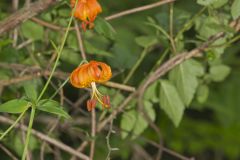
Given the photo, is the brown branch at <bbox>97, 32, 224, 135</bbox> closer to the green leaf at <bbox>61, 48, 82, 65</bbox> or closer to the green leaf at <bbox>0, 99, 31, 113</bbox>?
the green leaf at <bbox>61, 48, 82, 65</bbox>

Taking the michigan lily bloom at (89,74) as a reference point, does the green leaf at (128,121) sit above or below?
below

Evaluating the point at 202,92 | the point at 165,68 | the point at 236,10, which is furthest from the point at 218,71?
the point at 236,10

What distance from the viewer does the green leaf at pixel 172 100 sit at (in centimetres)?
166

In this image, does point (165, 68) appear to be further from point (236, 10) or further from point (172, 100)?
point (236, 10)

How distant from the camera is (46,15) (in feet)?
5.57

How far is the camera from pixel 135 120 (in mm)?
1729

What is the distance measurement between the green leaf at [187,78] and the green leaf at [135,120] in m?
0.10

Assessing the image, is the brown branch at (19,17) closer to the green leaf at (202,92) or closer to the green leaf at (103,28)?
the green leaf at (103,28)

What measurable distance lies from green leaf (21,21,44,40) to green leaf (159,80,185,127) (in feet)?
1.11

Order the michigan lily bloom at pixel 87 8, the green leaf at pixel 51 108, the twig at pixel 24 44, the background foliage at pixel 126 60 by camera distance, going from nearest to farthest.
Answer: the green leaf at pixel 51 108
the michigan lily bloom at pixel 87 8
the background foliage at pixel 126 60
the twig at pixel 24 44

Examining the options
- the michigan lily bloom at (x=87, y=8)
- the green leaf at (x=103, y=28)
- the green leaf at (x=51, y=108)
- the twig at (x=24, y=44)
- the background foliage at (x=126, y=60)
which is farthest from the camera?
the twig at (x=24, y=44)

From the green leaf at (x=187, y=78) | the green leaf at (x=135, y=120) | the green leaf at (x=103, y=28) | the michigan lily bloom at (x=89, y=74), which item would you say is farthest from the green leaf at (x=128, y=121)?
the michigan lily bloom at (x=89, y=74)

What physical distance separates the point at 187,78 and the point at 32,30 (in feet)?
1.37

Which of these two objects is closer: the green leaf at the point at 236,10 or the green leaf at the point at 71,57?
the green leaf at the point at 236,10
